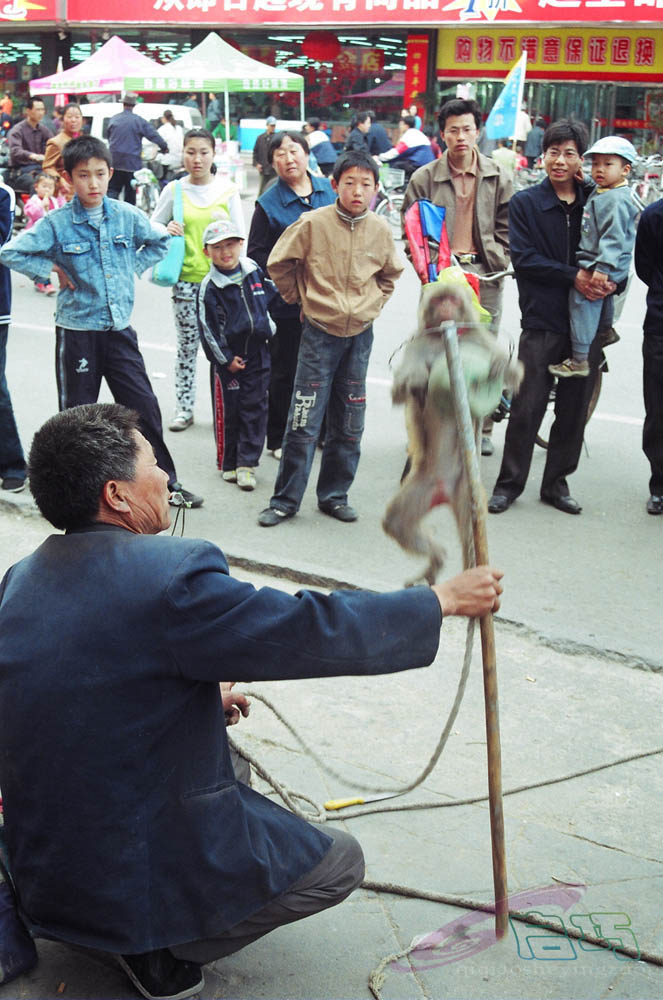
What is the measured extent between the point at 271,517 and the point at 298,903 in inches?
127

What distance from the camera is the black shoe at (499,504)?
5887 mm

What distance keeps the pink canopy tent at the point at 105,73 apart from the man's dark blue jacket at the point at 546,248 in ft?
51.7

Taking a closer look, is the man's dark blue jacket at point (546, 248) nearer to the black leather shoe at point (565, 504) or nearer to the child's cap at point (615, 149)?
the child's cap at point (615, 149)

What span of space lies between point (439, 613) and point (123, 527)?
68cm

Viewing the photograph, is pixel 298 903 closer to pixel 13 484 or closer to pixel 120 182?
pixel 13 484

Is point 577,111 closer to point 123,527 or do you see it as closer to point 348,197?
point 348,197

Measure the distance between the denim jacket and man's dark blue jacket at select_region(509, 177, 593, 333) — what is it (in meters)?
1.91

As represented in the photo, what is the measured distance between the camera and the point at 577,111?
956 inches

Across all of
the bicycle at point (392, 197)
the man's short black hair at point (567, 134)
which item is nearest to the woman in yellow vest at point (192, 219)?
the man's short black hair at point (567, 134)

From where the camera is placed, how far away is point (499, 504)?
588 cm

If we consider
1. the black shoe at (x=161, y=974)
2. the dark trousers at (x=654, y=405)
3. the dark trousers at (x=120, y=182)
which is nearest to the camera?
the black shoe at (x=161, y=974)

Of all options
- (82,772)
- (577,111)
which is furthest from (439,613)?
(577,111)

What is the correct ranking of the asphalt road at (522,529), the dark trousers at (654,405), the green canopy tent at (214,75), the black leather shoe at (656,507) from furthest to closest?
the green canopy tent at (214,75) → the black leather shoe at (656,507) → the dark trousers at (654,405) → the asphalt road at (522,529)

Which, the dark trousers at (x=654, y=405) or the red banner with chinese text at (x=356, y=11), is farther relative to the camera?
the red banner with chinese text at (x=356, y=11)
